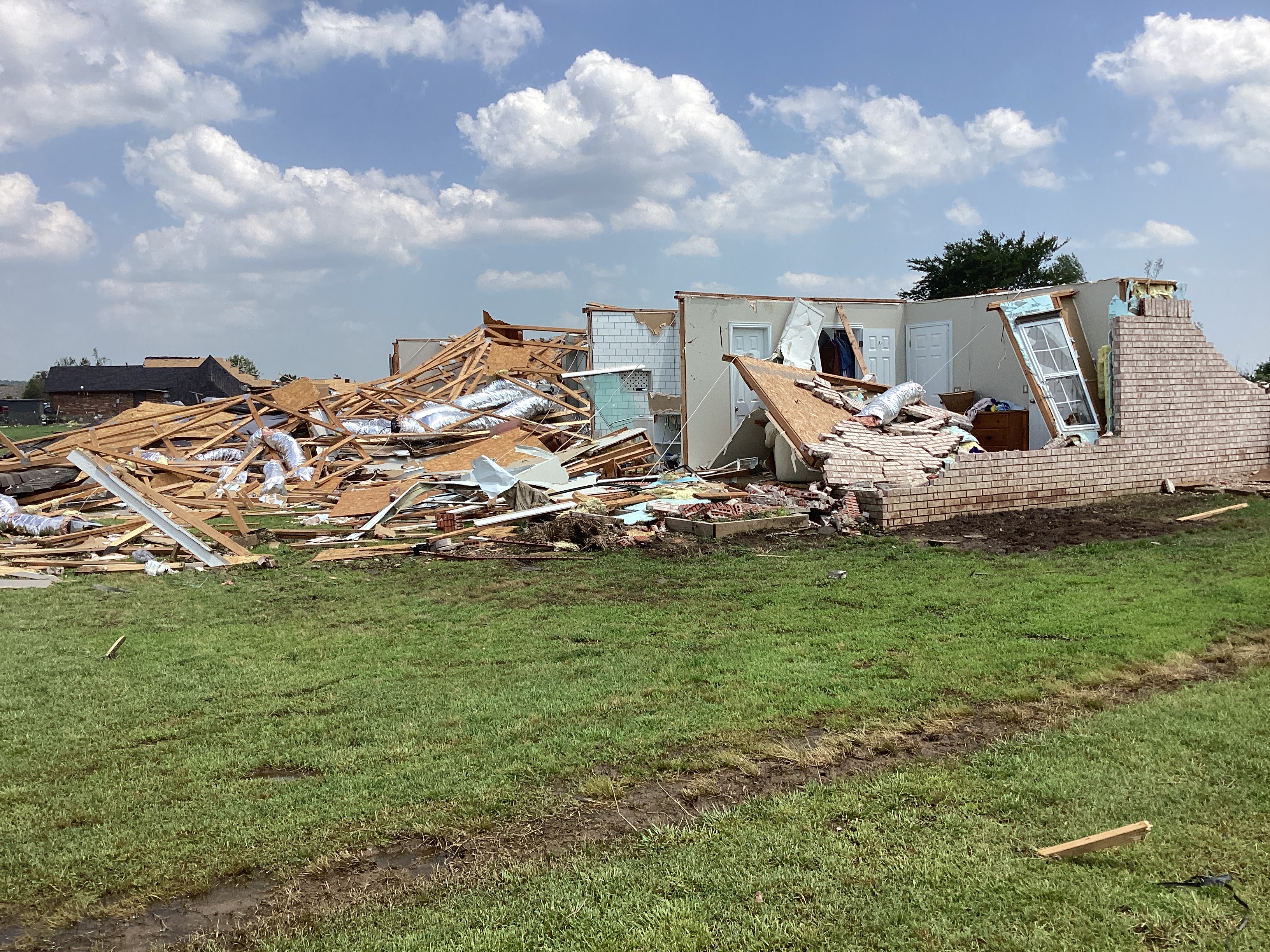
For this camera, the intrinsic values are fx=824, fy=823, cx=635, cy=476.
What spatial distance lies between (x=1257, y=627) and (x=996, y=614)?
5.69 ft

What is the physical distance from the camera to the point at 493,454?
16641 millimetres

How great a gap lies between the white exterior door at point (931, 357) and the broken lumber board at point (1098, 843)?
54.0 feet

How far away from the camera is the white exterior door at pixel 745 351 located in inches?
690

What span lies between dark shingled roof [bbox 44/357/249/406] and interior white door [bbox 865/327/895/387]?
1950 inches

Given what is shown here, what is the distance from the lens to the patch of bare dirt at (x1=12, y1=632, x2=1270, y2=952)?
2.89 m

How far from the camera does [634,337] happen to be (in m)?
18.9

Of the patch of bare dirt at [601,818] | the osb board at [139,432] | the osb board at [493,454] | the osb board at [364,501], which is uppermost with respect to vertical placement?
the osb board at [139,432]

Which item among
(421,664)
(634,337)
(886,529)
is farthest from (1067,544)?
(634,337)

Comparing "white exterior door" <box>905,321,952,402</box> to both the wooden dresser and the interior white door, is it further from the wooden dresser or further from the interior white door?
the wooden dresser

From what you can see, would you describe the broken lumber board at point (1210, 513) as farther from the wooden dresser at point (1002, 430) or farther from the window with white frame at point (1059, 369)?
the wooden dresser at point (1002, 430)

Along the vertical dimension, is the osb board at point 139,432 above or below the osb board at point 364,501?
above

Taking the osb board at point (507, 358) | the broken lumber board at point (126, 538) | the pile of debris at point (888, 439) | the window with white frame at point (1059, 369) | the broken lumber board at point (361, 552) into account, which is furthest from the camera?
the osb board at point (507, 358)

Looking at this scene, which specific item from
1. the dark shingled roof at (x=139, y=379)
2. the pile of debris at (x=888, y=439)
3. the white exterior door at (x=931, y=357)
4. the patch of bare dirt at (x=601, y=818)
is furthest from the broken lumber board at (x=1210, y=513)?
the dark shingled roof at (x=139, y=379)

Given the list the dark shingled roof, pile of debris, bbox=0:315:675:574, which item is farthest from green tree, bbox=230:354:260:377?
pile of debris, bbox=0:315:675:574
